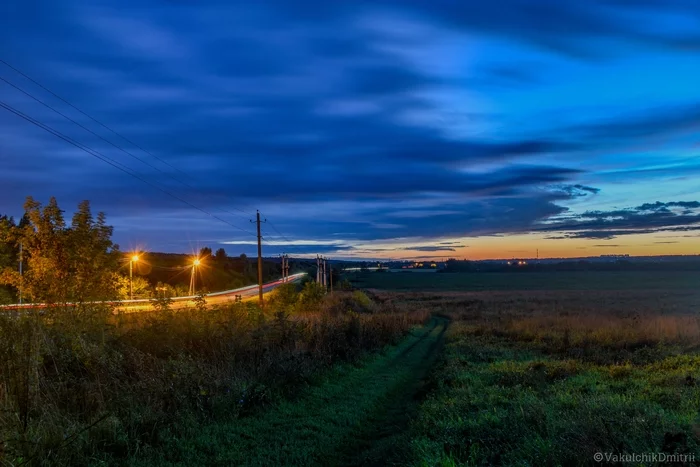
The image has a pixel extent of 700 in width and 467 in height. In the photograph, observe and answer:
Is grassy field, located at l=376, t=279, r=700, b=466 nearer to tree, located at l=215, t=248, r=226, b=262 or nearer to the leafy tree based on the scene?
the leafy tree

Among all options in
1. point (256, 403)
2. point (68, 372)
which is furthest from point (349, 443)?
point (68, 372)

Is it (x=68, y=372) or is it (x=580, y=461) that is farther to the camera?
(x=68, y=372)

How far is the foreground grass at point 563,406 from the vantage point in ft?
19.4

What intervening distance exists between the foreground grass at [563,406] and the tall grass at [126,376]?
4.24 metres

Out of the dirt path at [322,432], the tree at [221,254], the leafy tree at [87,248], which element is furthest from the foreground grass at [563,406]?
the tree at [221,254]

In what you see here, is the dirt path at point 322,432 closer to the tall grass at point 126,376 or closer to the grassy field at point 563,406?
the tall grass at point 126,376

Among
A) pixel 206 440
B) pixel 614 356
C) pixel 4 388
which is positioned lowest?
pixel 614 356

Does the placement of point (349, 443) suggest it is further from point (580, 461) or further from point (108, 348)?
point (108, 348)

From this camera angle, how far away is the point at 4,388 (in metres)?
7.16

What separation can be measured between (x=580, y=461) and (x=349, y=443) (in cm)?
480

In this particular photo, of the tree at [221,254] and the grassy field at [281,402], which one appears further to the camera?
the tree at [221,254]

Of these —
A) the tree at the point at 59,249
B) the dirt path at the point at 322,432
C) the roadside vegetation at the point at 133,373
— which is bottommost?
the dirt path at the point at 322,432

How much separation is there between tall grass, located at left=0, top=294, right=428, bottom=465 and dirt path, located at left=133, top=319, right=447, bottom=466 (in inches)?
20.7

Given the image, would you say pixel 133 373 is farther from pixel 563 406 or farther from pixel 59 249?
pixel 59 249
